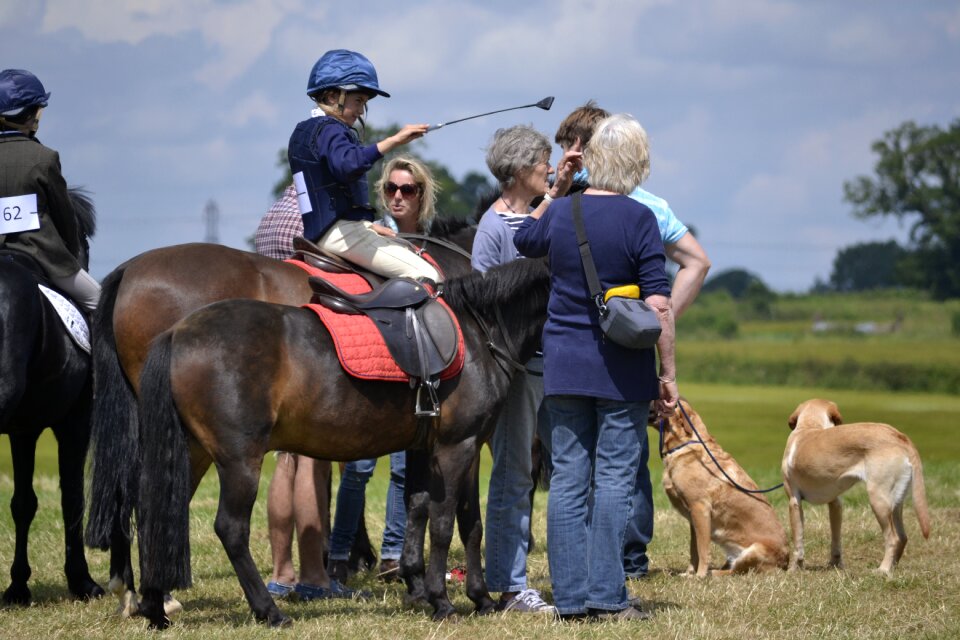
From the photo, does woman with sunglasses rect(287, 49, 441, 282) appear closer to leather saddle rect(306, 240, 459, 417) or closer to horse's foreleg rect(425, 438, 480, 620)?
leather saddle rect(306, 240, 459, 417)

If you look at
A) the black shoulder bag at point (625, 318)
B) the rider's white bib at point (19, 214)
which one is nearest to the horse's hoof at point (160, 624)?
the rider's white bib at point (19, 214)

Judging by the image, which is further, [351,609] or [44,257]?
[44,257]

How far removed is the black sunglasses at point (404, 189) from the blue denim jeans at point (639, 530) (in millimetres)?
2364

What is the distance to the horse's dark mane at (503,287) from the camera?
20.5 feet

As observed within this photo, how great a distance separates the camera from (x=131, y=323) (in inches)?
250

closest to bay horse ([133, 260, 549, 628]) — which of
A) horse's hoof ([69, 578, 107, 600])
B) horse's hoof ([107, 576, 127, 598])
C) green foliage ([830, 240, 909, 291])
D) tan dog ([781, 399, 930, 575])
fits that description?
horse's hoof ([107, 576, 127, 598])

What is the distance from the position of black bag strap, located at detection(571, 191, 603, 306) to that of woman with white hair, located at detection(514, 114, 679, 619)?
3 cm

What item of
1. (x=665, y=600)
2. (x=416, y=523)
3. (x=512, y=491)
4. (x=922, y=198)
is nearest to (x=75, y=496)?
(x=416, y=523)

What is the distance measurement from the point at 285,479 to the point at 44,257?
1.86 metres

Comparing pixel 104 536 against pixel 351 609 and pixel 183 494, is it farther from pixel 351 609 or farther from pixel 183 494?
pixel 351 609

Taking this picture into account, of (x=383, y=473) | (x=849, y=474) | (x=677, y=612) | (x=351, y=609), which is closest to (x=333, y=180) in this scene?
(x=351, y=609)

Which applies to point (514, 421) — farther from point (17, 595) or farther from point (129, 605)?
point (17, 595)

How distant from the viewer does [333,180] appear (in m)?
6.64

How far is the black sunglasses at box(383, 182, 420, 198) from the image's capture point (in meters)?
8.01
